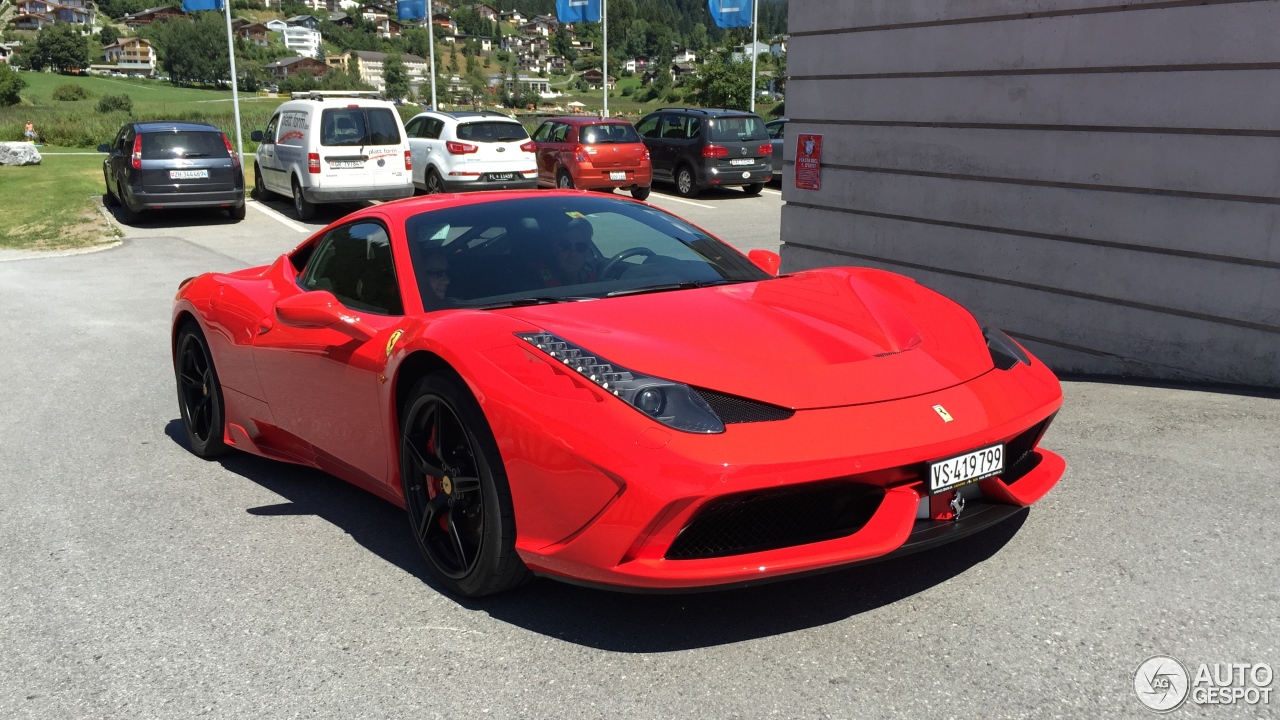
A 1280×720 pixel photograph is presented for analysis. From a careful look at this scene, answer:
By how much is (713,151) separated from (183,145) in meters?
9.71

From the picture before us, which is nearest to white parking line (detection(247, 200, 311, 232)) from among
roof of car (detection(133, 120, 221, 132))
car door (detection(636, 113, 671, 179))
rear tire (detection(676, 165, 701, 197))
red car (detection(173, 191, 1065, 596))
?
roof of car (detection(133, 120, 221, 132))

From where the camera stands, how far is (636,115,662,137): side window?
2359 cm

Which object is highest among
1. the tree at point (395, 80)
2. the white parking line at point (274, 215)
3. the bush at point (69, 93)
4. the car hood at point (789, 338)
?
the tree at point (395, 80)

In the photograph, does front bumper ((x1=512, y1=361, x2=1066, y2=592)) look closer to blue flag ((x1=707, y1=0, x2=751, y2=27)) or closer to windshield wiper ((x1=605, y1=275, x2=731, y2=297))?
windshield wiper ((x1=605, y1=275, x2=731, y2=297))

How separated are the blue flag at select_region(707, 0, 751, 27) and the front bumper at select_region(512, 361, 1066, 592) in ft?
94.9

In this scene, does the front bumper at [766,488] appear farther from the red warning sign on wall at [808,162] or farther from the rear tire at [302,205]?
the rear tire at [302,205]

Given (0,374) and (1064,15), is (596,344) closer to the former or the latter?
(1064,15)

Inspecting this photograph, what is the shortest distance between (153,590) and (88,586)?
0.83 feet

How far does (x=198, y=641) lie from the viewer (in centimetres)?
335

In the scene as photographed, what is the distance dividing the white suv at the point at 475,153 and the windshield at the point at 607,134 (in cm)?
138

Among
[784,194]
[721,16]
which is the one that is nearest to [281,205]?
[784,194]

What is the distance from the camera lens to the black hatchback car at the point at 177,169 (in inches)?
665

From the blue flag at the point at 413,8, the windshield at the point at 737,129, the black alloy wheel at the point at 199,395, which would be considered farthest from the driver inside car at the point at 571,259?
the blue flag at the point at 413,8

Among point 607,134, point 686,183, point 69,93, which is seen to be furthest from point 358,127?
point 69,93
